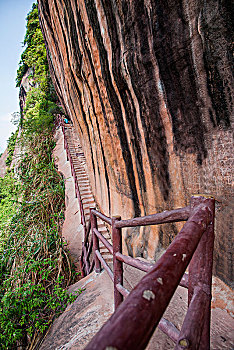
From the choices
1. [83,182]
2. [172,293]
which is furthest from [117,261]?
[83,182]

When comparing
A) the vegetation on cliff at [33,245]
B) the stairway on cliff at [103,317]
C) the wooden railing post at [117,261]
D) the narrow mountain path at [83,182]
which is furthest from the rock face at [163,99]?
the narrow mountain path at [83,182]

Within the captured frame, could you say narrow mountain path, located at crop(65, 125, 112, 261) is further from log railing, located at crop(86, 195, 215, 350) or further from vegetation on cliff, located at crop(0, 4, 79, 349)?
log railing, located at crop(86, 195, 215, 350)

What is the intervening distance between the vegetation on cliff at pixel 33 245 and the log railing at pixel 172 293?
2261mm

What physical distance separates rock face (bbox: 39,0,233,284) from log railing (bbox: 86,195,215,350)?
942 mm

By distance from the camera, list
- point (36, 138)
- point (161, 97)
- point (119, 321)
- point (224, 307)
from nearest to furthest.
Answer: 1. point (119, 321)
2. point (224, 307)
3. point (161, 97)
4. point (36, 138)

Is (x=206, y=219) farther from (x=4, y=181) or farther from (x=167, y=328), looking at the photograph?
(x=4, y=181)

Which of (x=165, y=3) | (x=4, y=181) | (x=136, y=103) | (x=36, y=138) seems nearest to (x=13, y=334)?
(x=136, y=103)

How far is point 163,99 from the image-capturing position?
2.02 meters

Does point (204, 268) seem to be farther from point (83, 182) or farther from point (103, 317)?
point (83, 182)

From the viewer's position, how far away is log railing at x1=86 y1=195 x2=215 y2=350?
1.32 ft

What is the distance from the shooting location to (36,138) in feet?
30.3

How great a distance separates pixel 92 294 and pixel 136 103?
2.24m

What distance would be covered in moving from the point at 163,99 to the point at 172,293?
73.7 inches

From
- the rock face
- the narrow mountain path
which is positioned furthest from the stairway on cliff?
the narrow mountain path
